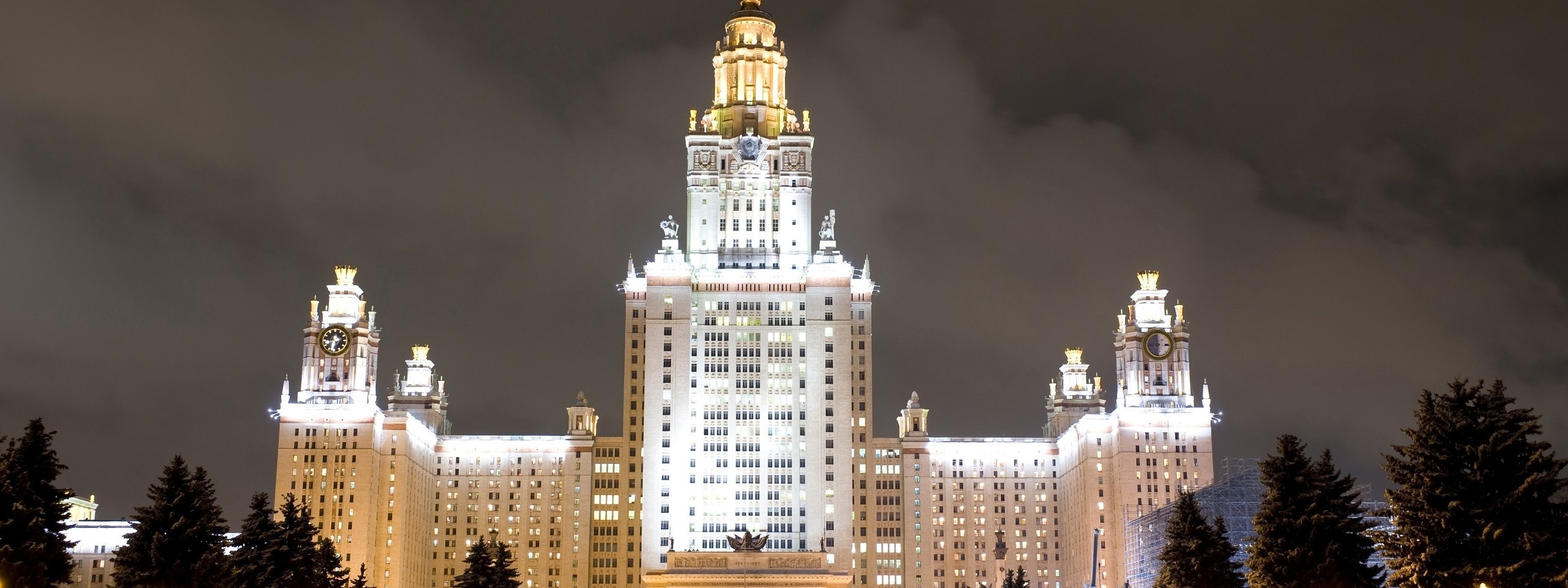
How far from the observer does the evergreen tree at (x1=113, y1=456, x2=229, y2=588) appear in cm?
9094

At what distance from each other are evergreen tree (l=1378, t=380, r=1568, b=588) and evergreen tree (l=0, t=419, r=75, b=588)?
Result: 6203 cm

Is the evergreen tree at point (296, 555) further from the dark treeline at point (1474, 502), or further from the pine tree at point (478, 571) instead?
the dark treeline at point (1474, 502)

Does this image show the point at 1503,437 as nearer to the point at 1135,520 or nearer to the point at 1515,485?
the point at 1515,485

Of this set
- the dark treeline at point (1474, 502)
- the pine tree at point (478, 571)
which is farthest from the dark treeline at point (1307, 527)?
the pine tree at point (478, 571)

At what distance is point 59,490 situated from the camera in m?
83.5

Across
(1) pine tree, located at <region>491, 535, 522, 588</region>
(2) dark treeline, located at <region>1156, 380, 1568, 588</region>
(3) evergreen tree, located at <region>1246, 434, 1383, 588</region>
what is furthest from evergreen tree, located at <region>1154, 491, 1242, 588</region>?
(1) pine tree, located at <region>491, 535, 522, 588</region>

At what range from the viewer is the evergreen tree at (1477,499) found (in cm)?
6994

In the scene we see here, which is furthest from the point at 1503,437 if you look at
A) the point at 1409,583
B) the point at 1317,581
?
the point at 1317,581

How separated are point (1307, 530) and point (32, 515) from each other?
61.6 metres

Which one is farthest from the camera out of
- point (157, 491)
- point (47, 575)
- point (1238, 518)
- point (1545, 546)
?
point (1238, 518)

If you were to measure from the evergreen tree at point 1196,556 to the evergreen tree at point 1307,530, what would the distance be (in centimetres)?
1402

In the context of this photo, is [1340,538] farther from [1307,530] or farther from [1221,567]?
[1221,567]

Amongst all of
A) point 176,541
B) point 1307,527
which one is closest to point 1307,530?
point 1307,527

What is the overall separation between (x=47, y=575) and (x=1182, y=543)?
62.4 metres
